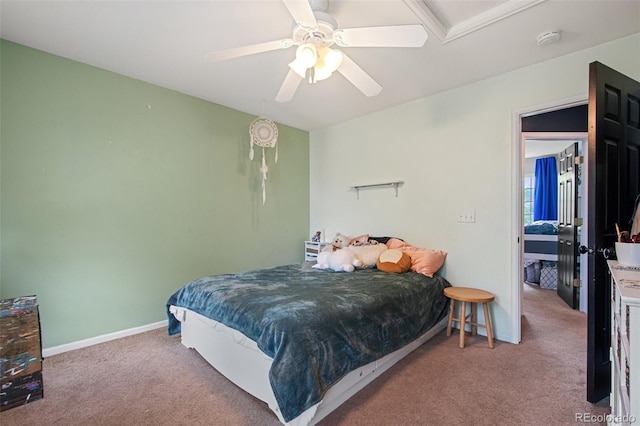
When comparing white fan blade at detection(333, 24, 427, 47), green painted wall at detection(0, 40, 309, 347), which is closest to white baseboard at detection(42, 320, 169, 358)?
green painted wall at detection(0, 40, 309, 347)

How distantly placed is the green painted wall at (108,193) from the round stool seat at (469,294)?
2.43 meters

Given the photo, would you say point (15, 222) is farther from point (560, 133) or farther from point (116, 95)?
point (560, 133)

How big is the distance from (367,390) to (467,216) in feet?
6.42

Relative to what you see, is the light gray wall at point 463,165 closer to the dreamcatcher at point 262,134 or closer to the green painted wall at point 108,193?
the dreamcatcher at point 262,134

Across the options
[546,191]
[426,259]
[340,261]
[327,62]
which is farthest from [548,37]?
[546,191]

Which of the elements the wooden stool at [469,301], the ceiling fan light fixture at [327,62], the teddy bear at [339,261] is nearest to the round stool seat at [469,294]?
the wooden stool at [469,301]

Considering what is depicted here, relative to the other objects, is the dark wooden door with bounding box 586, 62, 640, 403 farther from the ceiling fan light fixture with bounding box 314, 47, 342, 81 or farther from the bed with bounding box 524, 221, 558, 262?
the bed with bounding box 524, 221, 558, 262

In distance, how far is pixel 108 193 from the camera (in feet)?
9.11

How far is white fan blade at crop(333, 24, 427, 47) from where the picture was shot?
1595mm

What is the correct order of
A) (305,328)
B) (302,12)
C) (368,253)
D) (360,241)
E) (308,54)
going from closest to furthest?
(302,12) < (305,328) < (308,54) < (368,253) < (360,241)

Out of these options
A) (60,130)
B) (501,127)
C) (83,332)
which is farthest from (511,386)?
(60,130)

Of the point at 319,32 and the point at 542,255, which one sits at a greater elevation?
the point at 319,32

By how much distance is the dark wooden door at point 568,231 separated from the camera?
3.72 metres

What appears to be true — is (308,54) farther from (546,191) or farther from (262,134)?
(546,191)
